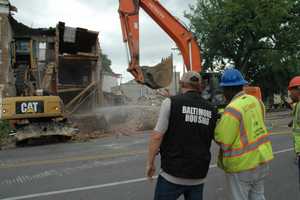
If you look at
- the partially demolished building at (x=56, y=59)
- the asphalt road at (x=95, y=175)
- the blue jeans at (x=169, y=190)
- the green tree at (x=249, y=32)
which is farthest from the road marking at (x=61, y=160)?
the green tree at (x=249, y=32)

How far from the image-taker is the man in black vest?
11.3 feet

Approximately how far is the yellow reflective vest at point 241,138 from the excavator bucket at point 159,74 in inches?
405

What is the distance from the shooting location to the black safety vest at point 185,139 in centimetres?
343

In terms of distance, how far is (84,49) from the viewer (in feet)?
72.3

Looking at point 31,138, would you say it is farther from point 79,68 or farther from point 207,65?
point 207,65

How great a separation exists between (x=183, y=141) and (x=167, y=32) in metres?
12.4

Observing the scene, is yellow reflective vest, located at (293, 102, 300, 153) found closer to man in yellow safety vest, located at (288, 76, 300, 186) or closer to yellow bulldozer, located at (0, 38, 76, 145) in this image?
man in yellow safety vest, located at (288, 76, 300, 186)

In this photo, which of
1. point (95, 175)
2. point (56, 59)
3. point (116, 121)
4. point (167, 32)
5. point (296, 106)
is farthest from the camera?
point (56, 59)

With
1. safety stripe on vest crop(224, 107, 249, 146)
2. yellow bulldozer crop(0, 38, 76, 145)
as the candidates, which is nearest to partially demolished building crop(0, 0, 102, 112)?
yellow bulldozer crop(0, 38, 76, 145)

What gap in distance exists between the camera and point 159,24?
15.6 meters

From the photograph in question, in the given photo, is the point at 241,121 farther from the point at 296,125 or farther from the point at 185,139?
the point at 296,125

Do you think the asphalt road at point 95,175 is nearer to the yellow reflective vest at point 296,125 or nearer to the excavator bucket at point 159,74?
the yellow reflective vest at point 296,125

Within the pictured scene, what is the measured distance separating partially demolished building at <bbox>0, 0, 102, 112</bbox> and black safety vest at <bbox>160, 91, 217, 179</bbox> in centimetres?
1634

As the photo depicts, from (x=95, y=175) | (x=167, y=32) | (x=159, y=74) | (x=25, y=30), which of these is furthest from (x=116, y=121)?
(x=95, y=175)
